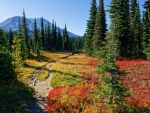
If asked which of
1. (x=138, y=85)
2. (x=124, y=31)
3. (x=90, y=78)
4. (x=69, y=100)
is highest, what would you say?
(x=124, y=31)

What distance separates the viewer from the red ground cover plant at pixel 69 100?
1809cm

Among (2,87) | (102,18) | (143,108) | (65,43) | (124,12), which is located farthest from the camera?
(65,43)

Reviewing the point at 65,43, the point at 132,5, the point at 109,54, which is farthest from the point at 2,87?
the point at 65,43

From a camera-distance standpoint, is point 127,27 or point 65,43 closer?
point 127,27

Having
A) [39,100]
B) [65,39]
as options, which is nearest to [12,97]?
[39,100]

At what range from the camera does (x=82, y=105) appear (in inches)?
730

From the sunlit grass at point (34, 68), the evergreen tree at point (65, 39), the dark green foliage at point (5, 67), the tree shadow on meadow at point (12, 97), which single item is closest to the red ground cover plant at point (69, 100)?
the tree shadow on meadow at point (12, 97)

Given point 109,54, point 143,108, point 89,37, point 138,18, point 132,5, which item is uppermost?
point 132,5

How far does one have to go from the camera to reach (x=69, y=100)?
63.9 ft

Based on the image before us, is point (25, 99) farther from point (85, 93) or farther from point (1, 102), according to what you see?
point (85, 93)

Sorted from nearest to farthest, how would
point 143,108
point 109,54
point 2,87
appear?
point 109,54 → point 143,108 → point 2,87

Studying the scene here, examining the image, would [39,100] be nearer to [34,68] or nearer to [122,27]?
[34,68]

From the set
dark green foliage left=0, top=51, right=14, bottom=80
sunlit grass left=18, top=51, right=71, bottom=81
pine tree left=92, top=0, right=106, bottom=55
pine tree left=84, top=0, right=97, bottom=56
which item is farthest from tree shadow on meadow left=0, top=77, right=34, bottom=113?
pine tree left=84, top=0, right=97, bottom=56

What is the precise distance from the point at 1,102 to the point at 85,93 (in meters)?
9.14
